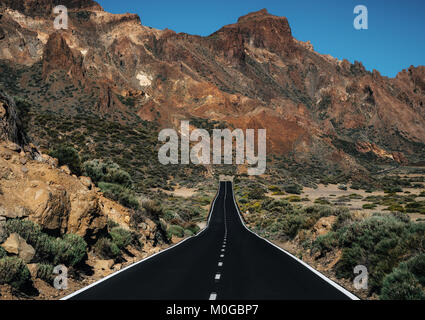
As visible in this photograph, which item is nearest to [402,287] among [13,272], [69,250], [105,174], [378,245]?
[378,245]

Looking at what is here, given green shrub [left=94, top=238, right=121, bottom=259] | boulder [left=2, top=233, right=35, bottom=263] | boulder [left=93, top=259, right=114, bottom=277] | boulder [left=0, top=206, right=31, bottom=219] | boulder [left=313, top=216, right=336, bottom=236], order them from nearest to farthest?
boulder [left=2, top=233, right=35, bottom=263]
boulder [left=0, top=206, right=31, bottom=219]
boulder [left=93, top=259, right=114, bottom=277]
green shrub [left=94, top=238, right=121, bottom=259]
boulder [left=313, top=216, right=336, bottom=236]

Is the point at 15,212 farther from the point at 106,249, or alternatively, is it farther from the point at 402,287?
the point at 402,287

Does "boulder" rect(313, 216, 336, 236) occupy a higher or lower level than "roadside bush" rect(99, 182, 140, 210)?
lower

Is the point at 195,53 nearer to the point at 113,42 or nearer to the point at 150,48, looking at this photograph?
the point at 150,48

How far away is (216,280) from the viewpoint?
35.6ft

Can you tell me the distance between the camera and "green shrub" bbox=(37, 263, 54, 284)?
31.6 ft

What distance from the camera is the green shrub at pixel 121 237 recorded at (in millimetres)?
15922

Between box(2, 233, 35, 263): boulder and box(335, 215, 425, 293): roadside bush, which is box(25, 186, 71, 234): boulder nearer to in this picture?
box(2, 233, 35, 263): boulder

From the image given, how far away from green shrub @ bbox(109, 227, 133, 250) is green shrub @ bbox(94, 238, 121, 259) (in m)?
1.04

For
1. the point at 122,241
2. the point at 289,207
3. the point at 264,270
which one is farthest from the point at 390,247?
the point at 289,207

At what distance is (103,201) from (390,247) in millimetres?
12722

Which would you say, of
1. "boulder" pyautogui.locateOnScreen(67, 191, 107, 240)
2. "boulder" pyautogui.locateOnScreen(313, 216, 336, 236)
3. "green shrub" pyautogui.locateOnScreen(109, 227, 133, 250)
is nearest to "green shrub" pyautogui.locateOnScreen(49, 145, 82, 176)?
"green shrub" pyautogui.locateOnScreen(109, 227, 133, 250)

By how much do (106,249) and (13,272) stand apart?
19.7ft

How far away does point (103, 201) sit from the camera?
18.6 metres
